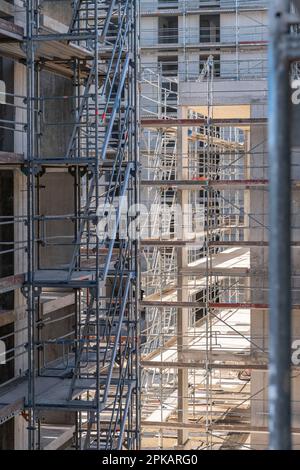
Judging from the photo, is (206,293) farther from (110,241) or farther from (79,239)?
(79,239)

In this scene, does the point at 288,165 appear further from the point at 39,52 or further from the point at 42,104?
the point at 42,104

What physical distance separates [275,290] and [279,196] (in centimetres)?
27

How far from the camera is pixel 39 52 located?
899cm

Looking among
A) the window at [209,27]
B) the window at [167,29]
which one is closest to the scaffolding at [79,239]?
the window at [167,29]

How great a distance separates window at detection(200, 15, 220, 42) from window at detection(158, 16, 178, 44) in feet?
2.27

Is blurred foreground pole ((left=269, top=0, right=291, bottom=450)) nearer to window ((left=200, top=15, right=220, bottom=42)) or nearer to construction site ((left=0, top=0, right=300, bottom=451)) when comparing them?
construction site ((left=0, top=0, right=300, bottom=451))

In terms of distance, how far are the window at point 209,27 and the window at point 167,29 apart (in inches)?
27.3

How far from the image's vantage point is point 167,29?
88.1 feet

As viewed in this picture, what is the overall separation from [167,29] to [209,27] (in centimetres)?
111

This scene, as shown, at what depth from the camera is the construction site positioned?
3.05 metres

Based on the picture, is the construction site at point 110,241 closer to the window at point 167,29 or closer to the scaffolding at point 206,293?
the scaffolding at point 206,293

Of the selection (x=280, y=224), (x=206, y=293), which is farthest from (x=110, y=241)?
(x=280, y=224)
